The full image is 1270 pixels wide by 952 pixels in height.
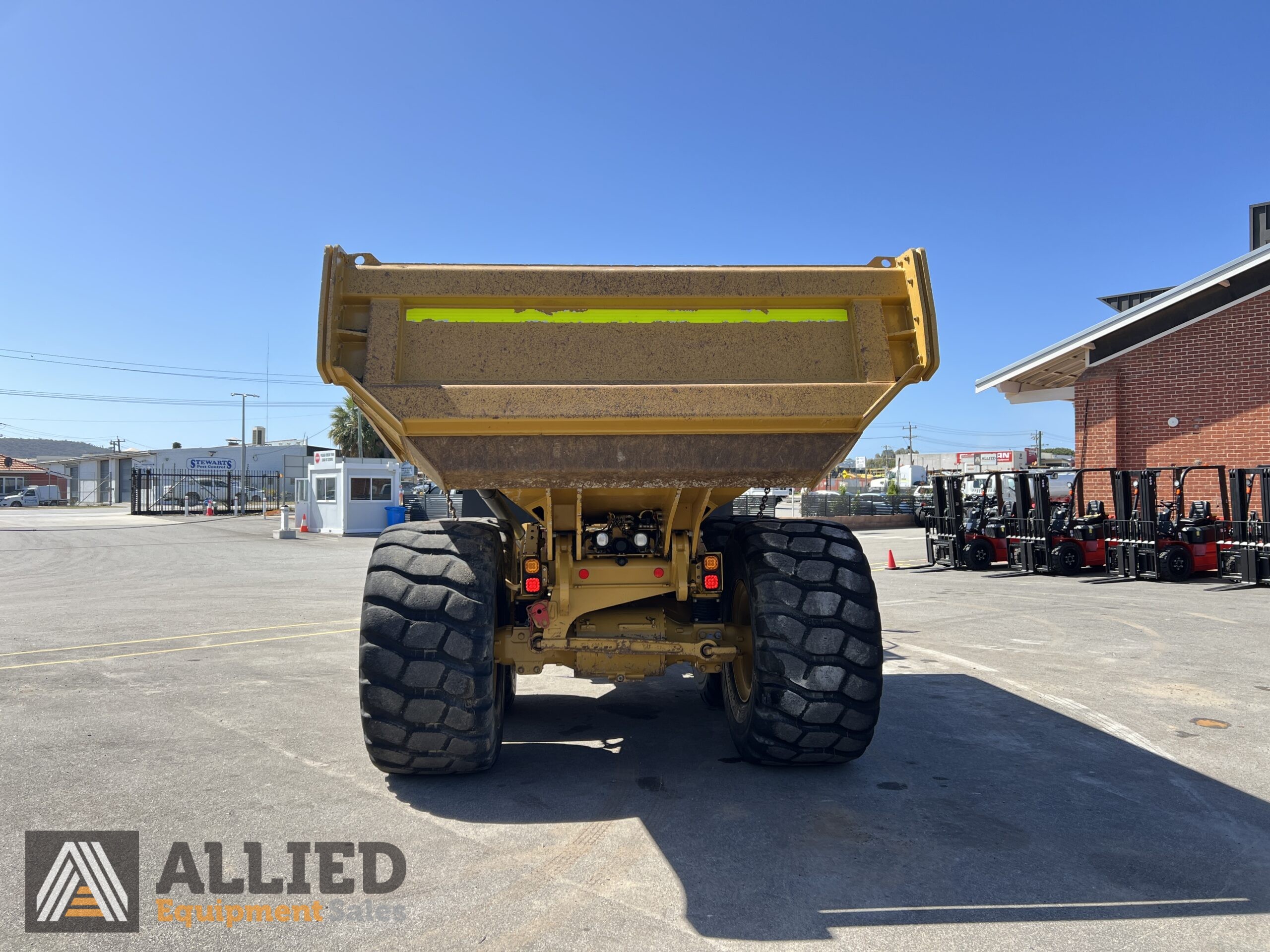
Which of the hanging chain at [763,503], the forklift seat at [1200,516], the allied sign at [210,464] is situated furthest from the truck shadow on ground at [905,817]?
the allied sign at [210,464]

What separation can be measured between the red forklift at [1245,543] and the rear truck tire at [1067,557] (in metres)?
2.31

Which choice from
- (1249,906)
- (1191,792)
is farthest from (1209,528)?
(1249,906)

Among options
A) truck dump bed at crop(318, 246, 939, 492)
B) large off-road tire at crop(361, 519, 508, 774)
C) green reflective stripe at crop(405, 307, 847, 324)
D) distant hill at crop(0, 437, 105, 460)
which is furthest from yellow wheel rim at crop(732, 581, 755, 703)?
distant hill at crop(0, 437, 105, 460)

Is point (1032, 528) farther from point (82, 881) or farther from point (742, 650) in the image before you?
point (82, 881)

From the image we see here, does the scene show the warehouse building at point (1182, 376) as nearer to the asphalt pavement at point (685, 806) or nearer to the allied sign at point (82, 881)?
the asphalt pavement at point (685, 806)

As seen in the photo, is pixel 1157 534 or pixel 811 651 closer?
pixel 811 651

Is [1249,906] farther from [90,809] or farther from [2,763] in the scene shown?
[2,763]

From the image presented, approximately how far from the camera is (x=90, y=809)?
164 inches

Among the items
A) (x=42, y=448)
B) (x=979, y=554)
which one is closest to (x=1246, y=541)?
(x=979, y=554)

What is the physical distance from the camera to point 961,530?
59.3 ft

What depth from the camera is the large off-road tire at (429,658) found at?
13.7 feet

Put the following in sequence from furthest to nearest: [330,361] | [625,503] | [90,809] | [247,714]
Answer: [247,714] < [625,503] < [90,809] < [330,361]

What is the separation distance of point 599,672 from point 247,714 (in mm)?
2892

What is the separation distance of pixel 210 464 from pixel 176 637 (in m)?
68.3
